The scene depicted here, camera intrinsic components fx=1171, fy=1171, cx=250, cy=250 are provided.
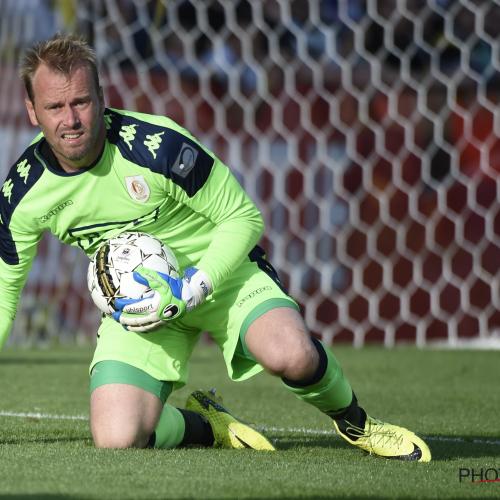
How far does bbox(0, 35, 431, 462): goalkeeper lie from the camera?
3.39 meters

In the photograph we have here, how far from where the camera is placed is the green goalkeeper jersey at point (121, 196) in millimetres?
3520

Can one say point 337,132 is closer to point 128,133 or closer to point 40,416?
point 40,416

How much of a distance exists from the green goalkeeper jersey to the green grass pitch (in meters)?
0.59

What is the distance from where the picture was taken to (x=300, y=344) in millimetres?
3350

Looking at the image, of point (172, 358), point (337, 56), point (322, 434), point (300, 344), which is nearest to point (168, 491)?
point (300, 344)

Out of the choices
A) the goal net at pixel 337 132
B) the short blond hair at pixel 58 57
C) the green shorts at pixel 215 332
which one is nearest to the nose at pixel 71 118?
the short blond hair at pixel 58 57

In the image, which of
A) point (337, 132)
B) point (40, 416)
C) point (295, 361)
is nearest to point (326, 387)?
point (295, 361)

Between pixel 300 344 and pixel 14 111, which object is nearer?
pixel 300 344

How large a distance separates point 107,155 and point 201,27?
5044 millimetres

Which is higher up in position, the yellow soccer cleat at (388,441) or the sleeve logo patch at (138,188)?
the sleeve logo patch at (138,188)

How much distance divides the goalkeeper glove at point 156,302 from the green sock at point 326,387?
0.38 meters

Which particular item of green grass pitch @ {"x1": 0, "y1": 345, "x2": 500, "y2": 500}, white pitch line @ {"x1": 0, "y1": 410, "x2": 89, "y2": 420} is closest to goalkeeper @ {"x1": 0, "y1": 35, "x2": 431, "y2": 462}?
green grass pitch @ {"x1": 0, "y1": 345, "x2": 500, "y2": 500}

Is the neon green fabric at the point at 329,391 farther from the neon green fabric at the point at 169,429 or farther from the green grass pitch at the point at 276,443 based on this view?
the neon green fabric at the point at 169,429

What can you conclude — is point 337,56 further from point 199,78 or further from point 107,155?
point 107,155
